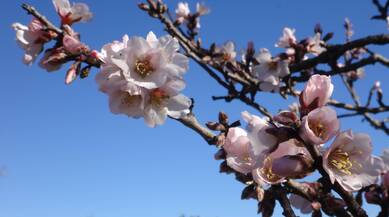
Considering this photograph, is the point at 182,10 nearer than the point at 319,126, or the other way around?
the point at 319,126

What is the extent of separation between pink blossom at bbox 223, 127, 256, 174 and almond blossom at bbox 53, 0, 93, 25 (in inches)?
39.8

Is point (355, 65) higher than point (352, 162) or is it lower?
higher

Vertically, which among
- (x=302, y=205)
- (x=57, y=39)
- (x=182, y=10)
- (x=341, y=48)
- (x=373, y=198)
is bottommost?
(x=373, y=198)

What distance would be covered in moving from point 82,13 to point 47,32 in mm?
298

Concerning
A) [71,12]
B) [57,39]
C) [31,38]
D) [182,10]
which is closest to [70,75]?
[57,39]

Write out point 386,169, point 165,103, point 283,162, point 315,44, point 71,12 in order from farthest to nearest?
point 315,44
point 71,12
point 165,103
point 386,169
point 283,162

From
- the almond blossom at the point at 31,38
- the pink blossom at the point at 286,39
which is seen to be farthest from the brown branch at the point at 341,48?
the almond blossom at the point at 31,38

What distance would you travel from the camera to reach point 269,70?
4105 millimetres

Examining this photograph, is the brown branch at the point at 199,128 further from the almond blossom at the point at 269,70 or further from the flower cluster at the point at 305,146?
the almond blossom at the point at 269,70

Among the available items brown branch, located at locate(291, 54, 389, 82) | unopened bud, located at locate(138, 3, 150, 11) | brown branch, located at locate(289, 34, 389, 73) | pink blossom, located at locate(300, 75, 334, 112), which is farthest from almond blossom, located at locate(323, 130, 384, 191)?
unopened bud, located at locate(138, 3, 150, 11)

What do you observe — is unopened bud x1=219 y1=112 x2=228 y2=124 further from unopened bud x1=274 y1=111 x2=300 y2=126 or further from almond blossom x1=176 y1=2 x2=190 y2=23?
almond blossom x1=176 y1=2 x2=190 y2=23

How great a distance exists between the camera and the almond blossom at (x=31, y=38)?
1.94 m

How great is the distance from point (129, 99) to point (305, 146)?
2.62 ft

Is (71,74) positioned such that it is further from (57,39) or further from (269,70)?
(269,70)
